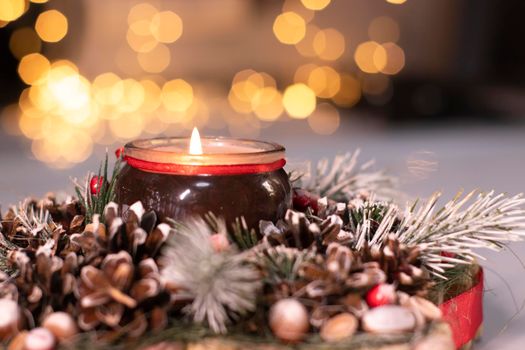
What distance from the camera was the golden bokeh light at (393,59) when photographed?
8.76 ft

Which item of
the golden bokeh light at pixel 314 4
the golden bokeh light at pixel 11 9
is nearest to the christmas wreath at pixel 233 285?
the golden bokeh light at pixel 11 9

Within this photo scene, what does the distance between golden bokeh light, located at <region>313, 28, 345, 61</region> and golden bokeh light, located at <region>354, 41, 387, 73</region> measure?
0.34ft

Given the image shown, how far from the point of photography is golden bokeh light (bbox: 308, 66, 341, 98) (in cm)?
279

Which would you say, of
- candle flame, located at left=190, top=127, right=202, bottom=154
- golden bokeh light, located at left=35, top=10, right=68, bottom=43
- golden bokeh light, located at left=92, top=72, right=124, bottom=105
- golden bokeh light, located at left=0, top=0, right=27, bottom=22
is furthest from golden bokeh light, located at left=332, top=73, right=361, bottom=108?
candle flame, located at left=190, top=127, right=202, bottom=154

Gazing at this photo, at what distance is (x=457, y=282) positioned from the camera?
584 millimetres

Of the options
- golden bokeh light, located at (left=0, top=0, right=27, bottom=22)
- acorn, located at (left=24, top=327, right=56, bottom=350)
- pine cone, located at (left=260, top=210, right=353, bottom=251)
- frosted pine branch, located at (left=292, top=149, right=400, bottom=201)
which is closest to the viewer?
acorn, located at (left=24, top=327, right=56, bottom=350)

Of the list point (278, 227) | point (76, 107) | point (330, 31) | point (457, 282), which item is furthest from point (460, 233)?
point (330, 31)

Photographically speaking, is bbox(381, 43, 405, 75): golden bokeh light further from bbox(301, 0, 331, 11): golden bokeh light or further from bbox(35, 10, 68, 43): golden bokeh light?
bbox(35, 10, 68, 43): golden bokeh light

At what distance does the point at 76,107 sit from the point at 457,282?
2128 mm

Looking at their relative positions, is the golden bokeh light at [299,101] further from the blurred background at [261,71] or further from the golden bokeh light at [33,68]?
the golden bokeh light at [33,68]

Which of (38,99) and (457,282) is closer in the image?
(457,282)

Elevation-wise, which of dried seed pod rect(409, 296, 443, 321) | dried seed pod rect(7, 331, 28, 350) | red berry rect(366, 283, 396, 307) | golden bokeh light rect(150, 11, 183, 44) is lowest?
dried seed pod rect(7, 331, 28, 350)

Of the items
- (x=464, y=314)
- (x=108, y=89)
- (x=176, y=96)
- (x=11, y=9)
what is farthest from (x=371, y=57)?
(x=464, y=314)

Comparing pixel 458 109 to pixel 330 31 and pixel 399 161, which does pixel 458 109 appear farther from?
pixel 399 161
